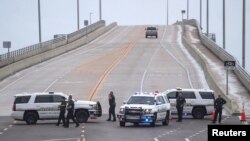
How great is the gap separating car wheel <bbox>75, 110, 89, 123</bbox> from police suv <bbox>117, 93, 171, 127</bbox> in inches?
105

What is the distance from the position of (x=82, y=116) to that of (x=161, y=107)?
13.7 feet

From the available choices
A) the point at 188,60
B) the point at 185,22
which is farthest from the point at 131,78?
the point at 185,22

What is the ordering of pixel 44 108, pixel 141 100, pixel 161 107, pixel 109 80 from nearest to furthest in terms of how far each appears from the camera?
pixel 161 107 < pixel 141 100 < pixel 44 108 < pixel 109 80

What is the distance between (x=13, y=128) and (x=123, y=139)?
25.9 feet

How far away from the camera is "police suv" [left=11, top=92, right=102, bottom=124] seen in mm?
35031

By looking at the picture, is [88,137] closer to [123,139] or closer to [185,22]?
[123,139]

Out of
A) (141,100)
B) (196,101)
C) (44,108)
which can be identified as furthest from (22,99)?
(196,101)

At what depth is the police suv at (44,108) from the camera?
3503cm

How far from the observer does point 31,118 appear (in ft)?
115

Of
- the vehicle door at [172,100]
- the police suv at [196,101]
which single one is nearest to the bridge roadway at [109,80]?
the police suv at [196,101]

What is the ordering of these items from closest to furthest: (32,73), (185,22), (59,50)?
(32,73)
(59,50)
(185,22)

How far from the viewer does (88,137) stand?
27391mm

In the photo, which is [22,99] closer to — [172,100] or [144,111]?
[144,111]

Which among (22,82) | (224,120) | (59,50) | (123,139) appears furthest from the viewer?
(59,50)
